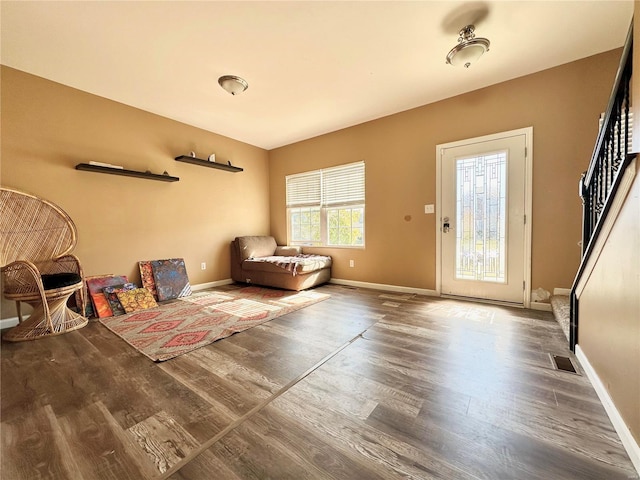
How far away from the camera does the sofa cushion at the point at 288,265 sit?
381 centimetres

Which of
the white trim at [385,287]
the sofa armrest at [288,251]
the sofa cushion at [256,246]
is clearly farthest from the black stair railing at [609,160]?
the sofa cushion at [256,246]

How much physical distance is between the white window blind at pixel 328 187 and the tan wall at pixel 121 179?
91 centimetres

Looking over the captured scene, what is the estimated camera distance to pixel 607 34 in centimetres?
225

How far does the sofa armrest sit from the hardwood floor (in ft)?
8.13

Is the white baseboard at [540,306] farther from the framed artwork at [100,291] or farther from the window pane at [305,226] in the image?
the framed artwork at [100,291]

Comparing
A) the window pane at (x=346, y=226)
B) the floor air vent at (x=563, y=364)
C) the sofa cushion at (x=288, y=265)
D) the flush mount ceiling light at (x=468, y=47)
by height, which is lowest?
the floor air vent at (x=563, y=364)

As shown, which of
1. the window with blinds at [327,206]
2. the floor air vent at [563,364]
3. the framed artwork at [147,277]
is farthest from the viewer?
the window with blinds at [327,206]

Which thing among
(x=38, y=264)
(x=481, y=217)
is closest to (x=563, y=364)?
(x=481, y=217)

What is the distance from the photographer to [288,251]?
15.4 ft

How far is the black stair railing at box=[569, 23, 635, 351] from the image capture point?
1.34 m

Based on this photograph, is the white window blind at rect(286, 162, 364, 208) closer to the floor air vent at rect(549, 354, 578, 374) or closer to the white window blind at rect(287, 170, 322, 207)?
the white window blind at rect(287, 170, 322, 207)

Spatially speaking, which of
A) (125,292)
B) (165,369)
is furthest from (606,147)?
(125,292)

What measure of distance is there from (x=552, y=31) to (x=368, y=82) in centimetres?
161

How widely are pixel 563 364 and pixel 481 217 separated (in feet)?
5.99
